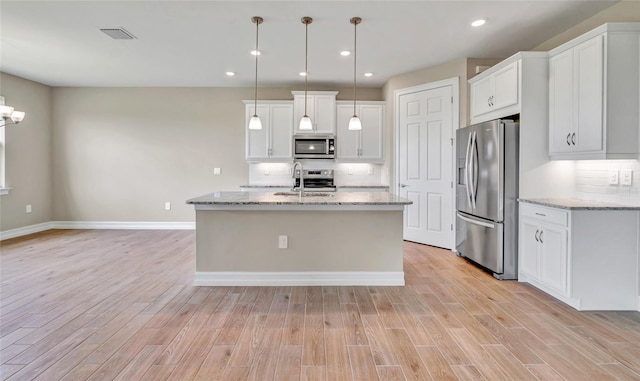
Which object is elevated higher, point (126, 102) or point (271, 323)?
point (126, 102)

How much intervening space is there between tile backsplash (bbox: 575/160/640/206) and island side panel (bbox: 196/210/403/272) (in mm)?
1842

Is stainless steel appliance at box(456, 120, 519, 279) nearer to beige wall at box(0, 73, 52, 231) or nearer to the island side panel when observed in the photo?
the island side panel

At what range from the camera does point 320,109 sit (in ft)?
17.9

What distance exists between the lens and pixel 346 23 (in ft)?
10.9

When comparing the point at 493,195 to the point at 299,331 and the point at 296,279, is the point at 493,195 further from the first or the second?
the point at 299,331

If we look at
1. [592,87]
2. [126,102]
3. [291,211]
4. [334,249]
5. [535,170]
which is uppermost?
[126,102]

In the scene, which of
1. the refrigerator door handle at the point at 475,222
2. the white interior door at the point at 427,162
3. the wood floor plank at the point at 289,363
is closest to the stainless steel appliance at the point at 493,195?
the refrigerator door handle at the point at 475,222

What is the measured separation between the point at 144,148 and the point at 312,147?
320cm

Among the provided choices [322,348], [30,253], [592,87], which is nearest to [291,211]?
[322,348]

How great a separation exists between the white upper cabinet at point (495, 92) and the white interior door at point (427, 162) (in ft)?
1.41

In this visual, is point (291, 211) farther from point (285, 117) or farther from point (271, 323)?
point (285, 117)

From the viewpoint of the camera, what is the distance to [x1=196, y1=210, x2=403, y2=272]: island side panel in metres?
3.16

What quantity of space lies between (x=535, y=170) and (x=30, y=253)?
20.7ft

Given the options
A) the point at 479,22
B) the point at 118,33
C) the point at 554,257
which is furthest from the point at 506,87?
the point at 118,33
